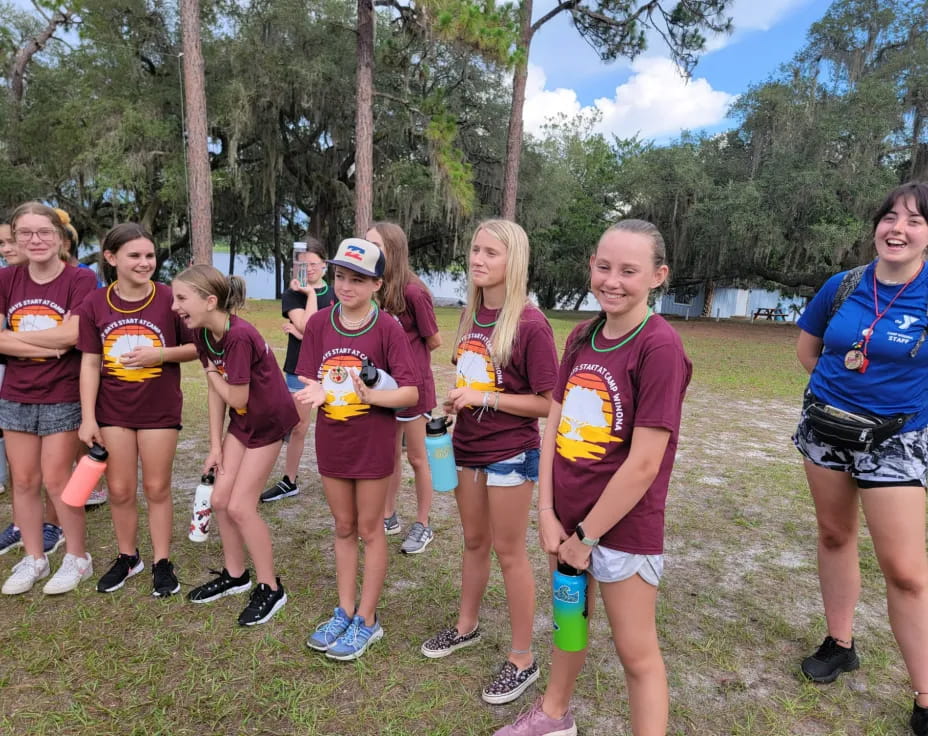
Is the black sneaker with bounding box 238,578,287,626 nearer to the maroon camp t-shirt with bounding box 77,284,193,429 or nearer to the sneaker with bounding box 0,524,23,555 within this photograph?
the maroon camp t-shirt with bounding box 77,284,193,429

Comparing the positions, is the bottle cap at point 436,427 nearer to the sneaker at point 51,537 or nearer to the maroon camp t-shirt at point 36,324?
the maroon camp t-shirt at point 36,324

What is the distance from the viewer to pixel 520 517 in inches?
90.6

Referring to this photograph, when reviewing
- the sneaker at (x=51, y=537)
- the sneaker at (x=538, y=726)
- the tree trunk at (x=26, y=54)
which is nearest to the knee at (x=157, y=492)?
the sneaker at (x=51, y=537)

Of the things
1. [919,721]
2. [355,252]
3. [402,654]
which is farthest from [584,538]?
[919,721]

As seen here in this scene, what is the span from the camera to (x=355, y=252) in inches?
95.1

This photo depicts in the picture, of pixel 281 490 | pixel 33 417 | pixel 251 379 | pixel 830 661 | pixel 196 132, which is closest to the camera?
pixel 830 661

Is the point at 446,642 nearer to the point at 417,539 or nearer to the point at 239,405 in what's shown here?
the point at 417,539

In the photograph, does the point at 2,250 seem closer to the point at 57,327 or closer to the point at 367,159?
the point at 57,327

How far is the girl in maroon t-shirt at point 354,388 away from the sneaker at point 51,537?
78.6 inches

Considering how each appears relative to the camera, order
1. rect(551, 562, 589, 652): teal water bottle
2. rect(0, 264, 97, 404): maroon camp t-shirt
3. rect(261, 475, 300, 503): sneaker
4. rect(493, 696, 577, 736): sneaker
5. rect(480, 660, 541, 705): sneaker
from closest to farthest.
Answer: rect(551, 562, 589, 652): teal water bottle
rect(493, 696, 577, 736): sneaker
rect(480, 660, 541, 705): sneaker
rect(0, 264, 97, 404): maroon camp t-shirt
rect(261, 475, 300, 503): sneaker

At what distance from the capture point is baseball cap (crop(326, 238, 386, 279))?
7.75 feet

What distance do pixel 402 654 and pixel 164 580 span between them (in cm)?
135

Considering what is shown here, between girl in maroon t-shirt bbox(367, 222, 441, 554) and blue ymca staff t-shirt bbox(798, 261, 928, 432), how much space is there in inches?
69.2

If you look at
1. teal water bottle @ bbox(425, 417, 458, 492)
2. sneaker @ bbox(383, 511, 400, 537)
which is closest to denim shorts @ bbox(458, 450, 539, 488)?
teal water bottle @ bbox(425, 417, 458, 492)
